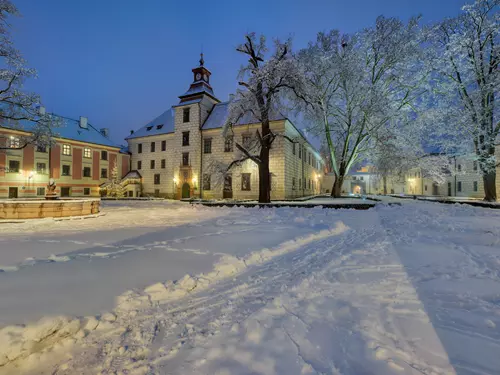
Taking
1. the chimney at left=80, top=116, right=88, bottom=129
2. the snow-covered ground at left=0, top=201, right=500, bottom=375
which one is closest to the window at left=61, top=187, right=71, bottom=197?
the chimney at left=80, top=116, right=88, bottom=129

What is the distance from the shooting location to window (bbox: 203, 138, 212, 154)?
1126 inches

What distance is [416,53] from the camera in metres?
18.3

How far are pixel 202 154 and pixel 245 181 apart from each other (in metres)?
7.01

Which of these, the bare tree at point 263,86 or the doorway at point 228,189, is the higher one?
the bare tree at point 263,86

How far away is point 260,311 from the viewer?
2830mm

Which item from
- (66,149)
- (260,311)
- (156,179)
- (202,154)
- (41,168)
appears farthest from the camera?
(156,179)

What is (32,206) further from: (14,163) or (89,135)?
(89,135)

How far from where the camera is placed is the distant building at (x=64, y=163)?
27.3 m

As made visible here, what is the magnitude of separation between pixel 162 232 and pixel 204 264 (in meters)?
3.46

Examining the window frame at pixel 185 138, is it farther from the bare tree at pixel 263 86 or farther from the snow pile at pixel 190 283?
the snow pile at pixel 190 283

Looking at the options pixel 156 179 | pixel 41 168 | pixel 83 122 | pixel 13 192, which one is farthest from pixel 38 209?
pixel 83 122

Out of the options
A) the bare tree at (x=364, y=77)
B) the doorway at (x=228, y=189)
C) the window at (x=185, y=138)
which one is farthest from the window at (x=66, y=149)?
the bare tree at (x=364, y=77)

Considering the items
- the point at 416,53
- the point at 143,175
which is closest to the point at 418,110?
the point at 416,53

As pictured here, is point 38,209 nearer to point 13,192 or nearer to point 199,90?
point 199,90
